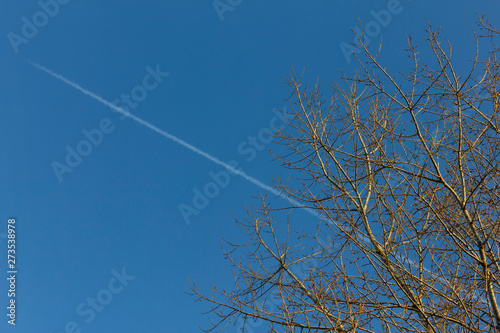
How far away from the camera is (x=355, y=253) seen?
378 cm

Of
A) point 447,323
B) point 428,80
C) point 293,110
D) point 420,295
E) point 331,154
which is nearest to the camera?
point 420,295

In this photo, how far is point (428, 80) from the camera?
157 inches

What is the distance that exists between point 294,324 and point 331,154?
167 cm

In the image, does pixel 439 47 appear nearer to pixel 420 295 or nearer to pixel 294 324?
pixel 420 295

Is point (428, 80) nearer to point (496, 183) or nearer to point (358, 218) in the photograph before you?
point (496, 183)

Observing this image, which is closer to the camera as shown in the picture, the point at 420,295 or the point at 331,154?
the point at 420,295

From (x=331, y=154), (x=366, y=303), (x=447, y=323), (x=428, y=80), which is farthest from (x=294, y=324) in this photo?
(x=428, y=80)


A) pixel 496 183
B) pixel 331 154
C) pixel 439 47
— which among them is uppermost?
pixel 439 47

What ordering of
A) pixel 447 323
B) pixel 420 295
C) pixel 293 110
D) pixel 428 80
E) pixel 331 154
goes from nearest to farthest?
pixel 420 295 < pixel 447 323 < pixel 428 80 < pixel 331 154 < pixel 293 110

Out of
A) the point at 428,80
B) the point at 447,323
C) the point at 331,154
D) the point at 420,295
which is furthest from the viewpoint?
the point at 331,154

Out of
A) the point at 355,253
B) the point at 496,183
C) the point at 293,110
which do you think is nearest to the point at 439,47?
the point at 496,183

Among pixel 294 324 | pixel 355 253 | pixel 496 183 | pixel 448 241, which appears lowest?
pixel 294 324

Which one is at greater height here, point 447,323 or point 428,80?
point 428,80

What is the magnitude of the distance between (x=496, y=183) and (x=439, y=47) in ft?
4.40
